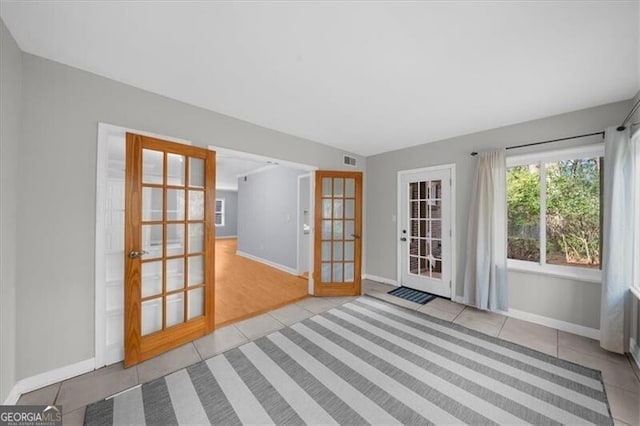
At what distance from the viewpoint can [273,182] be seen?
589 cm

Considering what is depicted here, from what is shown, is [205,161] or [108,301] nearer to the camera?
[108,301]

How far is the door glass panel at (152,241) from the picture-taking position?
2242 mm

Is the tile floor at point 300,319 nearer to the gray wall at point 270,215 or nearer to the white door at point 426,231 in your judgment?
the white door at point 426,231

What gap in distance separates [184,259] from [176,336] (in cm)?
77

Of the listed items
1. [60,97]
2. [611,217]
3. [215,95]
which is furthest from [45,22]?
[611,217]

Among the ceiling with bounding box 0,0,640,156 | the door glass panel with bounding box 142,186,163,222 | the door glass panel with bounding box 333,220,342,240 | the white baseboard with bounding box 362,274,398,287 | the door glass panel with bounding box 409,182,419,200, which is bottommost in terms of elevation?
the white baseboard with bounding box 362,274,398,287

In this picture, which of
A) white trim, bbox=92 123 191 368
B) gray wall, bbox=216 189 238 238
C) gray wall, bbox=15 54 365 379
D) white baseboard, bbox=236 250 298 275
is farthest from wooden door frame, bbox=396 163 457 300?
gray wall, bbox=216 189 238 238

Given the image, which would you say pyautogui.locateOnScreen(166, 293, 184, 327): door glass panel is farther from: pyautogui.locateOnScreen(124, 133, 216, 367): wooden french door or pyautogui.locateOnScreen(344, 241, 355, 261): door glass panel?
pyautogui.locateOnScreen(344, 241, 355, 261): door glass panel

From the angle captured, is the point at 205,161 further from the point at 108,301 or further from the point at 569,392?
the point at 569,392

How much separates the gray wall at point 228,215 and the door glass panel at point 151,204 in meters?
9.55

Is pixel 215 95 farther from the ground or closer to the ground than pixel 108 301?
farther from the ground

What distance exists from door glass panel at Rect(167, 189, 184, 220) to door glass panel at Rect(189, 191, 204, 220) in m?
0.09

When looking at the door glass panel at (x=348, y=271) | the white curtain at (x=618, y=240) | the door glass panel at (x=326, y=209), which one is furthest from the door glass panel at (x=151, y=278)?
the white curtain at (x=618, y=240)

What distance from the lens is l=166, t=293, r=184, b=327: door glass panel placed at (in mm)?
2420
